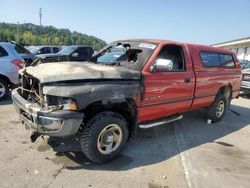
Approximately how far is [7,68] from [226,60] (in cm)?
610

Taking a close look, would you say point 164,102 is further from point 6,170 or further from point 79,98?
point 6,170

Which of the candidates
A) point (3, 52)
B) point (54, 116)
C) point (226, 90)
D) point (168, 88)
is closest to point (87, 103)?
point (54, 116)

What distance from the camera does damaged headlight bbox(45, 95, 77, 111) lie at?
395 centimetres

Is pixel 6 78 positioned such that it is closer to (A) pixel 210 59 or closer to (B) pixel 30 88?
(B) pixel 30 88

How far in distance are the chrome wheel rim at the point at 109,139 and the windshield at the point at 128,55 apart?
1.15m

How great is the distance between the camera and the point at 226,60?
7.64 metres

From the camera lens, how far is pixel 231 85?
25.5ft

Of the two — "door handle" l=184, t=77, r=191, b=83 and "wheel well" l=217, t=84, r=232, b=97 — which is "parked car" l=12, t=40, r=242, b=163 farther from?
"wheel well" l=217, t=84, r=232, b=97

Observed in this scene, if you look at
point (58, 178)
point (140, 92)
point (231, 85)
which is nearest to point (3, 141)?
point (58, 178)

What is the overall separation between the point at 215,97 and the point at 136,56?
2.88 metres

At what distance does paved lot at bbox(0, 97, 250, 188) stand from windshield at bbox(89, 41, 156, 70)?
1520 millimetres

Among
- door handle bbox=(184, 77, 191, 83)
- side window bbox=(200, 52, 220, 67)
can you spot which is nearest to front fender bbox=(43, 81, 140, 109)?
door handle bbox=(184, 77, 191, 83)

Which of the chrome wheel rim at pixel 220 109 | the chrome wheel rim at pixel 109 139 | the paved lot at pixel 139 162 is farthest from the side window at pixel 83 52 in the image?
the chrome wheel rim at pixel 109 139

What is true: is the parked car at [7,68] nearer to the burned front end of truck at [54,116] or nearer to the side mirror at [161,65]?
the burned front end of truck at [54,116]
